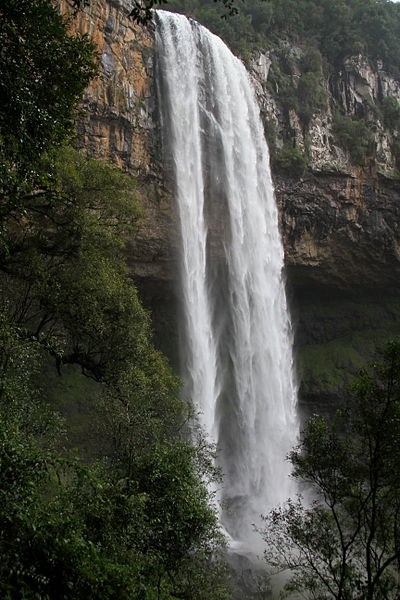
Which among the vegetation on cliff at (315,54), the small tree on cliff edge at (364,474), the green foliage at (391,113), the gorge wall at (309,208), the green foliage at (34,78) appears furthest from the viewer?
the green foliage at (391,113)

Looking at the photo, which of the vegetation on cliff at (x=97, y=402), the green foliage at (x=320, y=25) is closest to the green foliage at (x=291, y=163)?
the green foliage at (x=320, y=25)

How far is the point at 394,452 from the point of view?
6.85 metres

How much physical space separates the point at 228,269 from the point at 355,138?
11.7 meters

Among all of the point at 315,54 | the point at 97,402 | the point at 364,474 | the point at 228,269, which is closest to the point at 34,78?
the point at 97,402

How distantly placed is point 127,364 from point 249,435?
10355mm

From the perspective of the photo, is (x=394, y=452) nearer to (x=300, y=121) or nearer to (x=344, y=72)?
(x=300, y=121)

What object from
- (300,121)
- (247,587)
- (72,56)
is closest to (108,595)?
(72,56)

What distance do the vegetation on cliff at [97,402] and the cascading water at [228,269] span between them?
808 cm

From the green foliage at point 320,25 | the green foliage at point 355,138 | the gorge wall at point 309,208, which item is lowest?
the gorge wall at point 309,208

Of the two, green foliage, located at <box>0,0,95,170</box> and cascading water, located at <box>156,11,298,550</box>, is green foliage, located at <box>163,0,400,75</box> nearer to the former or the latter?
cascading water, located at <box>156,11,298,550</box>

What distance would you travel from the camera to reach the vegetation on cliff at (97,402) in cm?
456

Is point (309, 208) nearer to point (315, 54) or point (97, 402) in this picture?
point (315, 54)

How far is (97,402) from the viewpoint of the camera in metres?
10.9

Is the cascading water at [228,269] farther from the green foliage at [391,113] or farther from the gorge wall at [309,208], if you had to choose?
the green foliage at [391,113]
